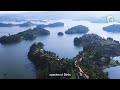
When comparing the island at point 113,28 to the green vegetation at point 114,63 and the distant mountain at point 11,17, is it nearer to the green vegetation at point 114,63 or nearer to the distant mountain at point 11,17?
the green vegetation at point 114,63

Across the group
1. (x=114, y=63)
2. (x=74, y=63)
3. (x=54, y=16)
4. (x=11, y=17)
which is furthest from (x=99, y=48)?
(x=11, y=17)

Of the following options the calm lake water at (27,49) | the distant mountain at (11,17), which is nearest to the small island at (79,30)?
the calm lake water at (27,49)

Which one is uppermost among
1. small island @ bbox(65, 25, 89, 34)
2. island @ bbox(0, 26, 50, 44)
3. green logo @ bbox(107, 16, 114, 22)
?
green logo @ bbox(107, 16, 114, 22)

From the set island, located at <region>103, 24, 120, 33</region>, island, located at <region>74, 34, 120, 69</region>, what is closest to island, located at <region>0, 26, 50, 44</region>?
island, located at <region>74, 34, 120, 69</region>

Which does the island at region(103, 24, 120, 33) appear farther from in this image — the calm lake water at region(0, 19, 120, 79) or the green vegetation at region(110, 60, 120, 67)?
the green vegetation at region(110, 60, 120, 67)

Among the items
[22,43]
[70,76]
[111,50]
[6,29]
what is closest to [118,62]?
[111,50]

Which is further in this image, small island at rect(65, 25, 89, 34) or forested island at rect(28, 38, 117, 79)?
small island at rect(65, 25, 89, 34)
